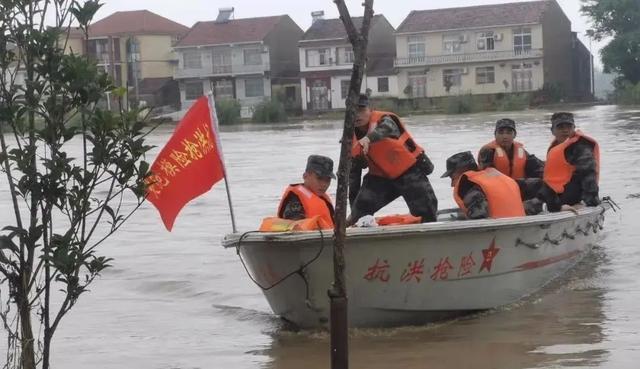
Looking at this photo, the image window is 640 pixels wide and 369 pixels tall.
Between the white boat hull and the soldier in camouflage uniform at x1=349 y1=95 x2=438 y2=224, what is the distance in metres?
0.90

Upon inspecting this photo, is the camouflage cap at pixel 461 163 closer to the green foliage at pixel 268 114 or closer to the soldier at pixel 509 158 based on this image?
the soldier at pixel 509 158

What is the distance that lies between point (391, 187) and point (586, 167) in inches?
84.3

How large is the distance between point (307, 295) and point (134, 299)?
349 centimetres

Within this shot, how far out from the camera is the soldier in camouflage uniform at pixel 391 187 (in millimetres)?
9344

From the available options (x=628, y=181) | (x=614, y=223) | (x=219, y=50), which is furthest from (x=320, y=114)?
(x=614, y=223)

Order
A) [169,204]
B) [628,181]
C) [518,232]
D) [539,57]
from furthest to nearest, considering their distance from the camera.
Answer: [539,57] < [628,181] < [518,232] < [169,204]

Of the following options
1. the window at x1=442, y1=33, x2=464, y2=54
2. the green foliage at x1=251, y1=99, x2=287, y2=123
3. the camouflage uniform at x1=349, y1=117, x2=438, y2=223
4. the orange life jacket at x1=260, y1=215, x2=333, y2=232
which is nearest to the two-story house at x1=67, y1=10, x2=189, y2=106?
the green foliage at x1=251, y1=99, x2=287, y2=123

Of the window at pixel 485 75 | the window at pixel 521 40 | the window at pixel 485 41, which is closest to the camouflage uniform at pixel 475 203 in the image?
the window at pixel 521 40

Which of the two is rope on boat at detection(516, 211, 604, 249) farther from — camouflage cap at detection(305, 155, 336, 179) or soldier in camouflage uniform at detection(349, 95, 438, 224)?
camouflage cap at detection(305, 155, 336, 179)

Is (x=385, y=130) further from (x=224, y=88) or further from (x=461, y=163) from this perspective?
(x=224, y=88)

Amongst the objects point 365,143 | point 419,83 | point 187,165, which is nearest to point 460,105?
point 419,83

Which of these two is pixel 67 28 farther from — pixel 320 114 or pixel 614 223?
pixel 320 114

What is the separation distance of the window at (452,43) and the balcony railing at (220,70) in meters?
13.2

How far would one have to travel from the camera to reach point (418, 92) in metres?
79.1
